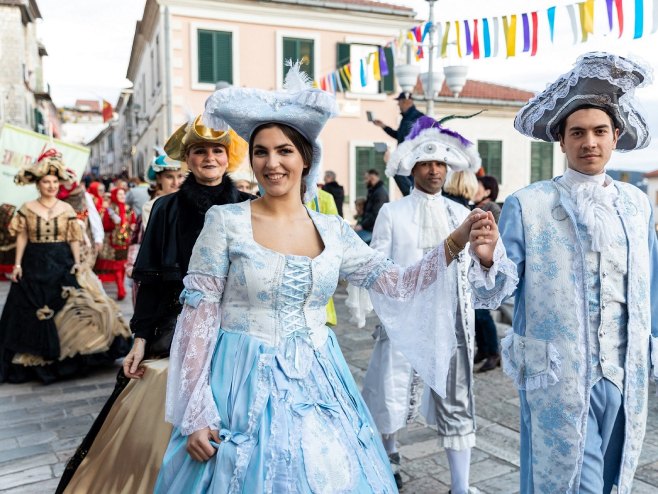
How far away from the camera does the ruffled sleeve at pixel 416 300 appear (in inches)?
89.4

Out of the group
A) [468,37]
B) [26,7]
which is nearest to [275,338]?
[468,37]

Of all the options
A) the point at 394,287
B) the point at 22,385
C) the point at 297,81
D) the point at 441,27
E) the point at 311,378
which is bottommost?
the point at 22,385

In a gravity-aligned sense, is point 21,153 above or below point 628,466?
above

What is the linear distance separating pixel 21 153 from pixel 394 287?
8668mm

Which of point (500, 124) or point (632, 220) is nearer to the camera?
point (632, 220)

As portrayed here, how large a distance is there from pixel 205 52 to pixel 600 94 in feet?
54.0

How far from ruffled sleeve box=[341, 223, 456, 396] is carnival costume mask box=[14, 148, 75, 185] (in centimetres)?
386

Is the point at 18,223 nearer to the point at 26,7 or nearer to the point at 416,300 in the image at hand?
the point at 416,300

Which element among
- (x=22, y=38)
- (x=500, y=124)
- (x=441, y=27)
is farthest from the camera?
(x=22, y=38)

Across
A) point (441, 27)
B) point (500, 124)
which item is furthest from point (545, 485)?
point (500, 124)

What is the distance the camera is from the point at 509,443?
3904 mm

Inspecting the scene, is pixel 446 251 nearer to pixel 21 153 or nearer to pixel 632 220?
pixel 632 220

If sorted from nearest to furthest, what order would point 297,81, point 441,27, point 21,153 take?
point 297,81 < point 441,27 < point 21,153

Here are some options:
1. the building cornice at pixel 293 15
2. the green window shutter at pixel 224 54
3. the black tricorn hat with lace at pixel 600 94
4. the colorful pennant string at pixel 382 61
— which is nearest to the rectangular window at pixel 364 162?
the building cornice at pixel 293 15
